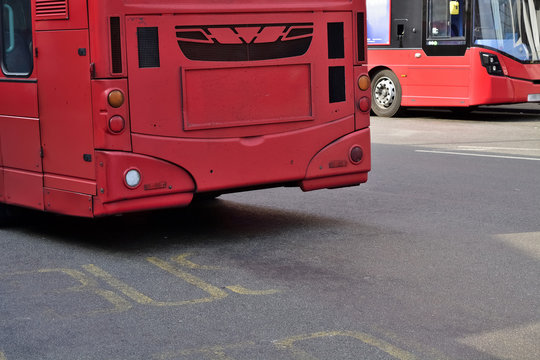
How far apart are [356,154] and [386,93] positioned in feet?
37.6

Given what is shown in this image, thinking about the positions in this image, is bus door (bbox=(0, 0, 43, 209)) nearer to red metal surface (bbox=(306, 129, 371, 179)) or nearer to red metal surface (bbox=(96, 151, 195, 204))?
red metal surface (bbox=(96, 151, 195, 204))

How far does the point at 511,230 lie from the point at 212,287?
2.94m

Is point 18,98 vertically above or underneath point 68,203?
above

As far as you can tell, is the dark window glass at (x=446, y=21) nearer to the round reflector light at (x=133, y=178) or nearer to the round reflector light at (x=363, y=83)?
the round reflector light at (x=363, y=83)

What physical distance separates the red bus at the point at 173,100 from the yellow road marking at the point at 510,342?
9.53 feet

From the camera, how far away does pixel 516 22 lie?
18.0 meters

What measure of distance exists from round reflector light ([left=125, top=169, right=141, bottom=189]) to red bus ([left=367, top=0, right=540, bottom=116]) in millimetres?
11483

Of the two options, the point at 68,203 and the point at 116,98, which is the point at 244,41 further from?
the point at 68,203

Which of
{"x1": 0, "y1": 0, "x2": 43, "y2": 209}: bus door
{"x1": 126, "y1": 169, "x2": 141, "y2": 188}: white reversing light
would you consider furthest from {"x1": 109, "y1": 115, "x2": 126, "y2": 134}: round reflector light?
{"x1": 0, "y1": 0, "x2": 43, "y2": 209}: bus door

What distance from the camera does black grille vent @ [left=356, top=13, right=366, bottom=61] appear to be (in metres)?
8.23

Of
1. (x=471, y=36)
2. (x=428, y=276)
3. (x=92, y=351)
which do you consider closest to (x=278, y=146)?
(x=428, y=276)

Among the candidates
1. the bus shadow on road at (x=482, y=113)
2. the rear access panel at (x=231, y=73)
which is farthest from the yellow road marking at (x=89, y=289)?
the bus shadow on road at (x=482, y=113)

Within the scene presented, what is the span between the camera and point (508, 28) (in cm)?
1789

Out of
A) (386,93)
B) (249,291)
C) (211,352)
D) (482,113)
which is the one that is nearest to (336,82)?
(249,291)
